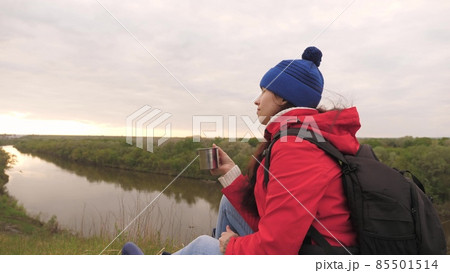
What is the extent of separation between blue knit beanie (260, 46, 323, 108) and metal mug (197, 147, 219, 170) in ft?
1.61

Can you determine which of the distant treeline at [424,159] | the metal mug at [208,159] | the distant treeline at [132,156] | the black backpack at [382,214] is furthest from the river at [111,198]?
the distant treeline at [424,159]

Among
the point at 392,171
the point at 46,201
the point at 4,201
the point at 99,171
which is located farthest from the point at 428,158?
the point at 4,201

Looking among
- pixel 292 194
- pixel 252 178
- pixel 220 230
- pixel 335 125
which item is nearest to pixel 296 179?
pixel 292 194

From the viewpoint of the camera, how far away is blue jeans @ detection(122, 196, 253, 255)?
4.72ft

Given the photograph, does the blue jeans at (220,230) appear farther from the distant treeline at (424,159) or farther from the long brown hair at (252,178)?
the distant treeline at (424,159)

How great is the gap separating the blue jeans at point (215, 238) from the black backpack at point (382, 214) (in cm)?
42

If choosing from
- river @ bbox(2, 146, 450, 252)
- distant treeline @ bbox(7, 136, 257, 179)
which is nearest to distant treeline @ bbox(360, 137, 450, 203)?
river @ bbox(2, 146, 450, 252)

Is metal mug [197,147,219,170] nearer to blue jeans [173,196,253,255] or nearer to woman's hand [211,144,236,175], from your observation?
woman's hand [211,144,236,175]

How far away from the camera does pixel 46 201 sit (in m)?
31.2

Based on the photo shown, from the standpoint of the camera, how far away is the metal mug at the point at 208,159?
5.95 feet

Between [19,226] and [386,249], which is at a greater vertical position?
[386,249]

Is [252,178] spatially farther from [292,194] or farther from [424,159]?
[424,159]

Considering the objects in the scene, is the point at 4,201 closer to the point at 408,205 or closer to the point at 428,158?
the point at 408,205
